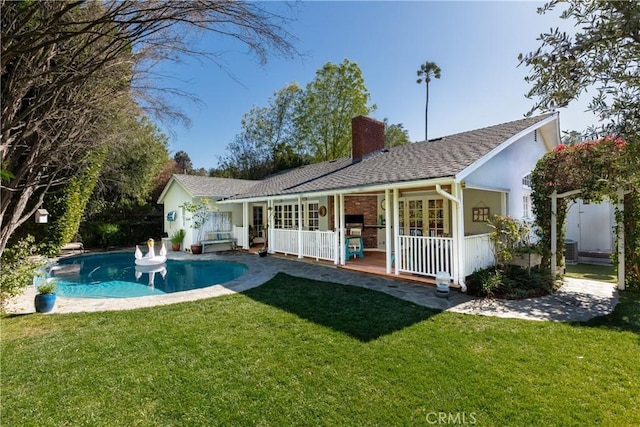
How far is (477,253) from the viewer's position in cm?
829

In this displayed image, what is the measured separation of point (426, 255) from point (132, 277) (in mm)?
11358

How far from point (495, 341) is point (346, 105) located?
26690 mm

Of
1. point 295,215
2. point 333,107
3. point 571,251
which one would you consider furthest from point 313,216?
point 333,107

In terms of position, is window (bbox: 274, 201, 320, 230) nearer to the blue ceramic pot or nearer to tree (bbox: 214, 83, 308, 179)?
the blue ceramic pot

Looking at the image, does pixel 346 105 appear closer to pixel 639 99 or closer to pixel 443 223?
pixel 443 223

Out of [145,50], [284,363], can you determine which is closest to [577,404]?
[284,363]

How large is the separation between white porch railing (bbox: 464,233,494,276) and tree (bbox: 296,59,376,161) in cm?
2159

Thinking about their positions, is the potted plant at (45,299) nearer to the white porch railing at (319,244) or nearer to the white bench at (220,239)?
the white porch railing at (319,244)

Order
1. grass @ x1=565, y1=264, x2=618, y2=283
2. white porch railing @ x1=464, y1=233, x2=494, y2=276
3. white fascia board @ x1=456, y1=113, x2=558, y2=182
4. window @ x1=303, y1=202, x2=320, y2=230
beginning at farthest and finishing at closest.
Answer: window @ x1=303, y1=202, x2=320, y2=230 < grass @ x1=565, y1=264, x2=618, y2=283 < white porch railing @ x1=464, y1=233, x2=494, y2=276 < white fascia board @ x1=456, y1=113, x2=558, y2=182

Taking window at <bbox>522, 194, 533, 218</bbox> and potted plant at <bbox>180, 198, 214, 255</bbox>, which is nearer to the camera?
window at <bbox>522, 194, 533, 218</bbox>

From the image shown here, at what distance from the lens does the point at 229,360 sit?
435cm

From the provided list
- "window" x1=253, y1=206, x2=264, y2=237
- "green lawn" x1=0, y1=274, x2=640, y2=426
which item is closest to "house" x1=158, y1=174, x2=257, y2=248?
"window" x1=253, y1=206, x2=264, y2=237

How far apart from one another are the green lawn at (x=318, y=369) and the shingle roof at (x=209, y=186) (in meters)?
11.5

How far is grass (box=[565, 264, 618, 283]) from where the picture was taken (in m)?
9.30
